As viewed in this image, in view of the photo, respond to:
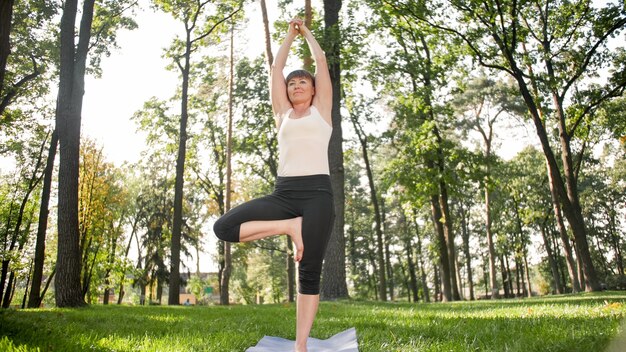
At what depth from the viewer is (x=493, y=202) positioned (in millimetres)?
36500

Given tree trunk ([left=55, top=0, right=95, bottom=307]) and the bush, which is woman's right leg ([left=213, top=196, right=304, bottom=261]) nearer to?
tree trunk ([left=55, top=0, right=95, bottom=307])

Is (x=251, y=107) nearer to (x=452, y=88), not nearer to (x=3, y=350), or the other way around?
(x=452, y=88)

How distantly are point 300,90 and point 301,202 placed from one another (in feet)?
3.26

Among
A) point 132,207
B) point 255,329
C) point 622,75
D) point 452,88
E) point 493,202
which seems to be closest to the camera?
point 255,329

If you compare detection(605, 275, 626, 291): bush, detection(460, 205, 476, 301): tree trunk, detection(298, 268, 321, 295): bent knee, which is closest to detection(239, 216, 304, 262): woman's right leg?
detection(298, 268, 321, 295): bent knee

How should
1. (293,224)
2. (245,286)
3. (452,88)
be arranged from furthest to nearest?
(245,286) → (452,88) → (293,224)

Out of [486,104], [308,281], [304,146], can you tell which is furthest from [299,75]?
[486,104]

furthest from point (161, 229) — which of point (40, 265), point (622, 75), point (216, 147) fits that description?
point (622, 75)

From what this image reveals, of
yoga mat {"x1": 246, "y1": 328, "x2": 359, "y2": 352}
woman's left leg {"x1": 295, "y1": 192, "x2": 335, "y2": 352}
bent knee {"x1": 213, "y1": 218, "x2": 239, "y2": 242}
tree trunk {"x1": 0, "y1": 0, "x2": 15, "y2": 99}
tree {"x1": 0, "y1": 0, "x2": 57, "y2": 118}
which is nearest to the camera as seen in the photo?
bent knee {"x1": 213, "y1": 218, "x2": 239, "y2": 242}

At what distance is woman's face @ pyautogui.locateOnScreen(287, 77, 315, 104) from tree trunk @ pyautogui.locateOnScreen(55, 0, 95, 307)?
28.9 ft

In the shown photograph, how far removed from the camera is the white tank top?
3627mm

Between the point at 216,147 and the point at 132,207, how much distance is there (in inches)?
394

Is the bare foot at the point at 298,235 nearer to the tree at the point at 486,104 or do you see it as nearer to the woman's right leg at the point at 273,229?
the woman's right leg at the point at 273,229

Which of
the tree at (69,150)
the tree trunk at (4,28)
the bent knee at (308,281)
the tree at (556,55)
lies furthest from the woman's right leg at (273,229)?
the tree at (556,55)
